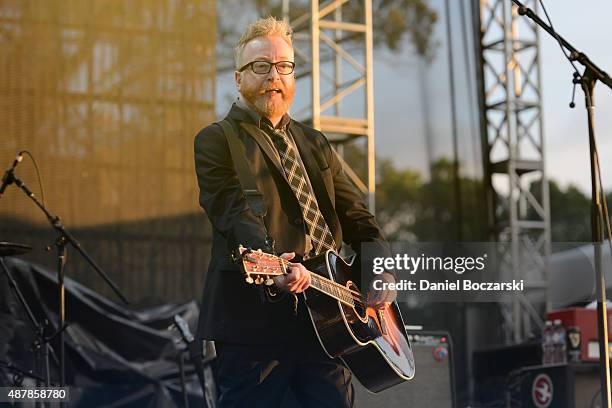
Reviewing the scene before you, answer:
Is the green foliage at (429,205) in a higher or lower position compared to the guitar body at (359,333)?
higher

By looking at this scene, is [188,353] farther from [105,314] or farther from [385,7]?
[385,7]

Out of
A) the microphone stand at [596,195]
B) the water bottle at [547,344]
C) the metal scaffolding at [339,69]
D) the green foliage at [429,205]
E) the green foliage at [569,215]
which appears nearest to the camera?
the microphone stand at [596,195]

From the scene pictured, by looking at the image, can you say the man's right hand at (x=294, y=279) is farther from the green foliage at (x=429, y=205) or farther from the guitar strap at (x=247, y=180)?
the green foliage at (x=429, y=205)

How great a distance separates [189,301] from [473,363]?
2.15m

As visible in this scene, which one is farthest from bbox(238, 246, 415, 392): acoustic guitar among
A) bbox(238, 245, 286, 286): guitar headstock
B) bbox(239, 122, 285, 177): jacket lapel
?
bbox(239, 122, 285, 177): jacket lapel

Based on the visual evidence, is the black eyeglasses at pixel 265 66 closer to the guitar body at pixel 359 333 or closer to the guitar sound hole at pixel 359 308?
the guitar body at pixel 359 333

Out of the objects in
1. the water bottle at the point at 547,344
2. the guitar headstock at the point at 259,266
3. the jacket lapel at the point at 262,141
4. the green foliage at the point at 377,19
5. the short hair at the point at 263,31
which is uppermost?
the green foliage at the point at 377,19

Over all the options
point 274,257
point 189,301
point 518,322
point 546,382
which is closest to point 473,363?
point 518,322

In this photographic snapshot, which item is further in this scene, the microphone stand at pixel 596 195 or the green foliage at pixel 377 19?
the green foliage at pixel 377 19

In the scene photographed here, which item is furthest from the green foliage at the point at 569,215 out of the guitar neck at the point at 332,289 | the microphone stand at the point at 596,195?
the guitar neck at the point at 332,289

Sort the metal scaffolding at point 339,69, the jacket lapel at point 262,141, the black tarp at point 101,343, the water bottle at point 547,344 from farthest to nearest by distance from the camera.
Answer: the metal scaffolding at point 339,69 → the water bottle at point 547,344 → the black tarp at point 101,343 → the jacket lapel at point 262,141

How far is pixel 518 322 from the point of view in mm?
7297

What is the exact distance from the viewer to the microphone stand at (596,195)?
356 centimetres

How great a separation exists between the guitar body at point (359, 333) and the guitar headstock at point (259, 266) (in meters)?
0.21
